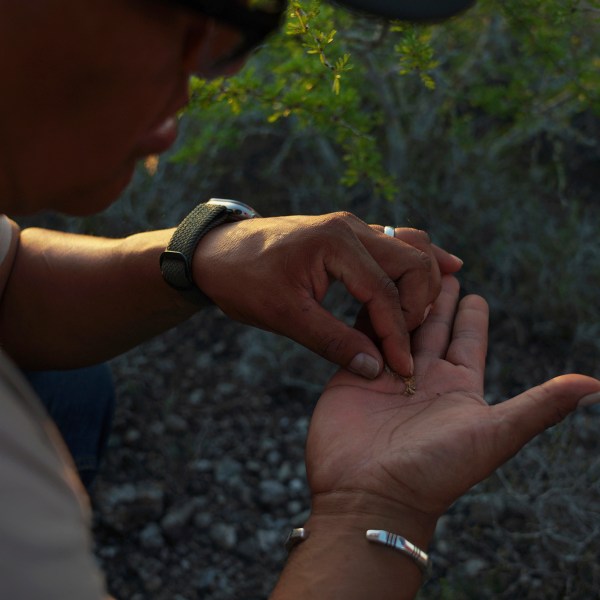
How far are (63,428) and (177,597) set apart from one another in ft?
1.95

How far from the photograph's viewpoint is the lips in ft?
4.03

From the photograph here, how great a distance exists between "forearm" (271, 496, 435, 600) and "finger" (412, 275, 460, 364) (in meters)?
0.46

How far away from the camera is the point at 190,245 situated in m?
1.88

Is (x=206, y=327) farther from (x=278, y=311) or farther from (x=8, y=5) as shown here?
(x=8, y=5)

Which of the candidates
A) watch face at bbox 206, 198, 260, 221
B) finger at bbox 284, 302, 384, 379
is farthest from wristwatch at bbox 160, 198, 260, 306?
finger at bbox 284, 302, 384, 379

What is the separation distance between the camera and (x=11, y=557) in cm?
93

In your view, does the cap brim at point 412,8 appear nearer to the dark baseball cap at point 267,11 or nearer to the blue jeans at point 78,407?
the dark baseball cap at point 267,11

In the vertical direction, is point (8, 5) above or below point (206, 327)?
above

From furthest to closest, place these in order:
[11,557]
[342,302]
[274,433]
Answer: [342,302]
[274,433]
[11,557]

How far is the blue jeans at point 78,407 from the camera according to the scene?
2.20m

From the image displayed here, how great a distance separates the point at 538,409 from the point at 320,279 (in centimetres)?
50

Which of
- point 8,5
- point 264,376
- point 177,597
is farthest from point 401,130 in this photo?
point 8,5

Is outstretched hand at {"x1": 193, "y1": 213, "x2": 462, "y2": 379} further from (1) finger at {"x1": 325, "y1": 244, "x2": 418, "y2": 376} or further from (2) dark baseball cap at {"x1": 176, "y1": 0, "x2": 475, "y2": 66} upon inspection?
(2) dark baseball cap at {"x1": 176, "y1": 0, "x2": 475, "y2": 66}

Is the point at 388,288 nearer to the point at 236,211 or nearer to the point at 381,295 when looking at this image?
the point at 381,295
